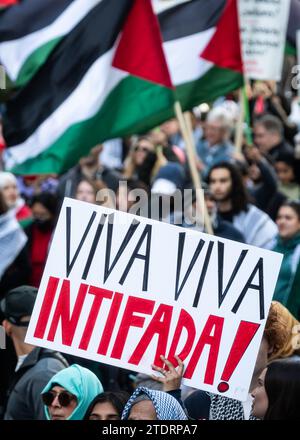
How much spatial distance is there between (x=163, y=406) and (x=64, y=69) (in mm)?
3857

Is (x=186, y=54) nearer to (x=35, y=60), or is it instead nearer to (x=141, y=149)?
(x=35, y=60)

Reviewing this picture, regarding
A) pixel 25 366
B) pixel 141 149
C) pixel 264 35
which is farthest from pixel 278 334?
pixel 141 149

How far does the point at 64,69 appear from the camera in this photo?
26.4ft

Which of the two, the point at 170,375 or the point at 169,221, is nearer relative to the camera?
the point at 170,375

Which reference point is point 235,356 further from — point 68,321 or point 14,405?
point 14,405

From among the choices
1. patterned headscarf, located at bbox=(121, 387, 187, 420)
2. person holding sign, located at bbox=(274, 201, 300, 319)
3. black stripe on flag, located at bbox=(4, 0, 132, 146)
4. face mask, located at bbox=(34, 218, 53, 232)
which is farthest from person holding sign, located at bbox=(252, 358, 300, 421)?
face mask, located at bbox=(34, 218, 53, 232)

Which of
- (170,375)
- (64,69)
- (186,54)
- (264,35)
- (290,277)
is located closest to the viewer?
(170,375)

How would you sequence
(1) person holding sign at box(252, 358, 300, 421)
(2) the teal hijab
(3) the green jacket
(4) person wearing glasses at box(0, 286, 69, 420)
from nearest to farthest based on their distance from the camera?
(1) person holding sign at box(252, 358, 300, 421) → (2) the teal hijab → (4) person wearing glasses at box(0, 286, 69, 420) → (3) the green jacket

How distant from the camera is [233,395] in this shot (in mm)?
5031

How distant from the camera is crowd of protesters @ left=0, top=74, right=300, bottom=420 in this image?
498 centimetres

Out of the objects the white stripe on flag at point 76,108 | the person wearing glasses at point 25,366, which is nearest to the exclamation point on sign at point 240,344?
the person wearing glasses at point 25,366

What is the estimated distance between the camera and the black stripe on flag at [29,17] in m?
8.09

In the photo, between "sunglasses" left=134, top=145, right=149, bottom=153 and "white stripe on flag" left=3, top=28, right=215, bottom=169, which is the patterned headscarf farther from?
"sunglasses" left=134, top=145, right=149, bottom=153
